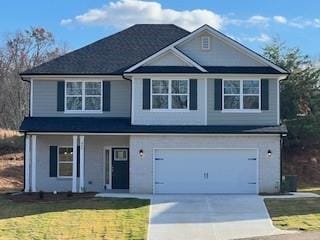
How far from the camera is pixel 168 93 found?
28.2m

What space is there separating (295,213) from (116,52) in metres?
14.1

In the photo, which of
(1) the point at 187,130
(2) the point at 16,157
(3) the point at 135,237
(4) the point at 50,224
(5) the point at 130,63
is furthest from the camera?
(2) the point at 16,157

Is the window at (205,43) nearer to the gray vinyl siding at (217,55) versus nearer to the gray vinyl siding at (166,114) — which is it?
the gray vinyl siding at (217,55)

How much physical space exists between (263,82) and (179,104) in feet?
13.1

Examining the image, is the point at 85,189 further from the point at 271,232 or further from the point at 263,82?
the point at 271,232

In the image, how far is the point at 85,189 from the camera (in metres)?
29.3

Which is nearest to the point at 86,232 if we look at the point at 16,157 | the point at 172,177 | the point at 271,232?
the point at 271,232

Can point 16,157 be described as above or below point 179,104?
below

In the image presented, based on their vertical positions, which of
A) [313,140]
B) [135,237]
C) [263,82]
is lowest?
[135,237]

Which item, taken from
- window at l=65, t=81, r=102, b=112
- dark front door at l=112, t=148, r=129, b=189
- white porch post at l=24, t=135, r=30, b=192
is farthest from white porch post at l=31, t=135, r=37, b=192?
dark front door at l=112, t=148, r=129, b=189

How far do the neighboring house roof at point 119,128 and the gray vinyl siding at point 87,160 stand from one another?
3.72ft

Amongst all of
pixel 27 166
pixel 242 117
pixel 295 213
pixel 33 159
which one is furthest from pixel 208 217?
pixel 27 166

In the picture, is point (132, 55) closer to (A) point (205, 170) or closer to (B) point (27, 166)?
(A) point (205, 170)

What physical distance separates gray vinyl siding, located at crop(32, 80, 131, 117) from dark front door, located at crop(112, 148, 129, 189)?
1.93 metres
